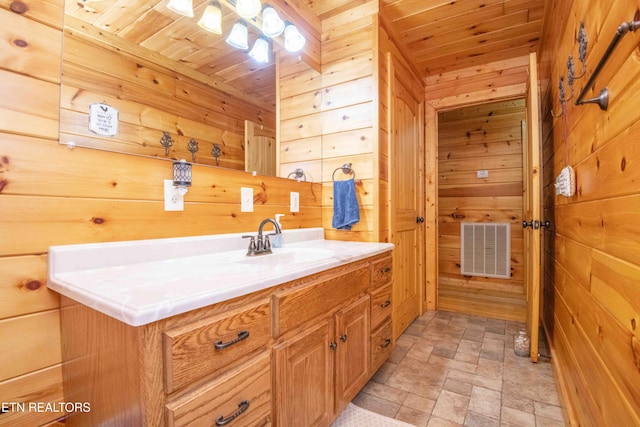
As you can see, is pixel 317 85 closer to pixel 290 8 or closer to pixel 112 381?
pixel 290 8

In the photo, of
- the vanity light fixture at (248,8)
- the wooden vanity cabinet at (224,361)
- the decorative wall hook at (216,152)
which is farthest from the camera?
the vanity light fixture at (248,8)

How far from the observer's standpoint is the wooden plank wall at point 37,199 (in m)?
0.83

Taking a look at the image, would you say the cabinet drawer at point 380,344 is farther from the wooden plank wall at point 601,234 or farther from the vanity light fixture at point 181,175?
the vanity light fixture at point 181,175

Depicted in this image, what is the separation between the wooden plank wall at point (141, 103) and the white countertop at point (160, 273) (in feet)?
1.19

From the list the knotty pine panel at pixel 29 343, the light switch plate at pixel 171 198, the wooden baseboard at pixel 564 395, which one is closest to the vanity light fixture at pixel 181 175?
the light switch plate at pixel 171 198

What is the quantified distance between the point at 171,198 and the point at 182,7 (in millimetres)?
863

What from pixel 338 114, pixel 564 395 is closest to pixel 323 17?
pixel 338 114

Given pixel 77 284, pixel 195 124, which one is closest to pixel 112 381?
pixel 77 284

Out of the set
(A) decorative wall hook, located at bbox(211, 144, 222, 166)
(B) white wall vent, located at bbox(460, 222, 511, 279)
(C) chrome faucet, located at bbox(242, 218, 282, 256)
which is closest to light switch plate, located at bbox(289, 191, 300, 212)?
(C) chrome faucet, located at bbox(242, 218, 282, 256)

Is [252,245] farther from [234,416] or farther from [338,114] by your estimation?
[338,114]

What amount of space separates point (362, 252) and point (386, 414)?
2.63ft

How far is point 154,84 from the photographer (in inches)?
46.9

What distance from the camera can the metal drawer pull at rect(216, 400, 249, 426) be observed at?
74cm

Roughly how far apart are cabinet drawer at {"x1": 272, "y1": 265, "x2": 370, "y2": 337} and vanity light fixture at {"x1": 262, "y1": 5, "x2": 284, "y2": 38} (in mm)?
1406
